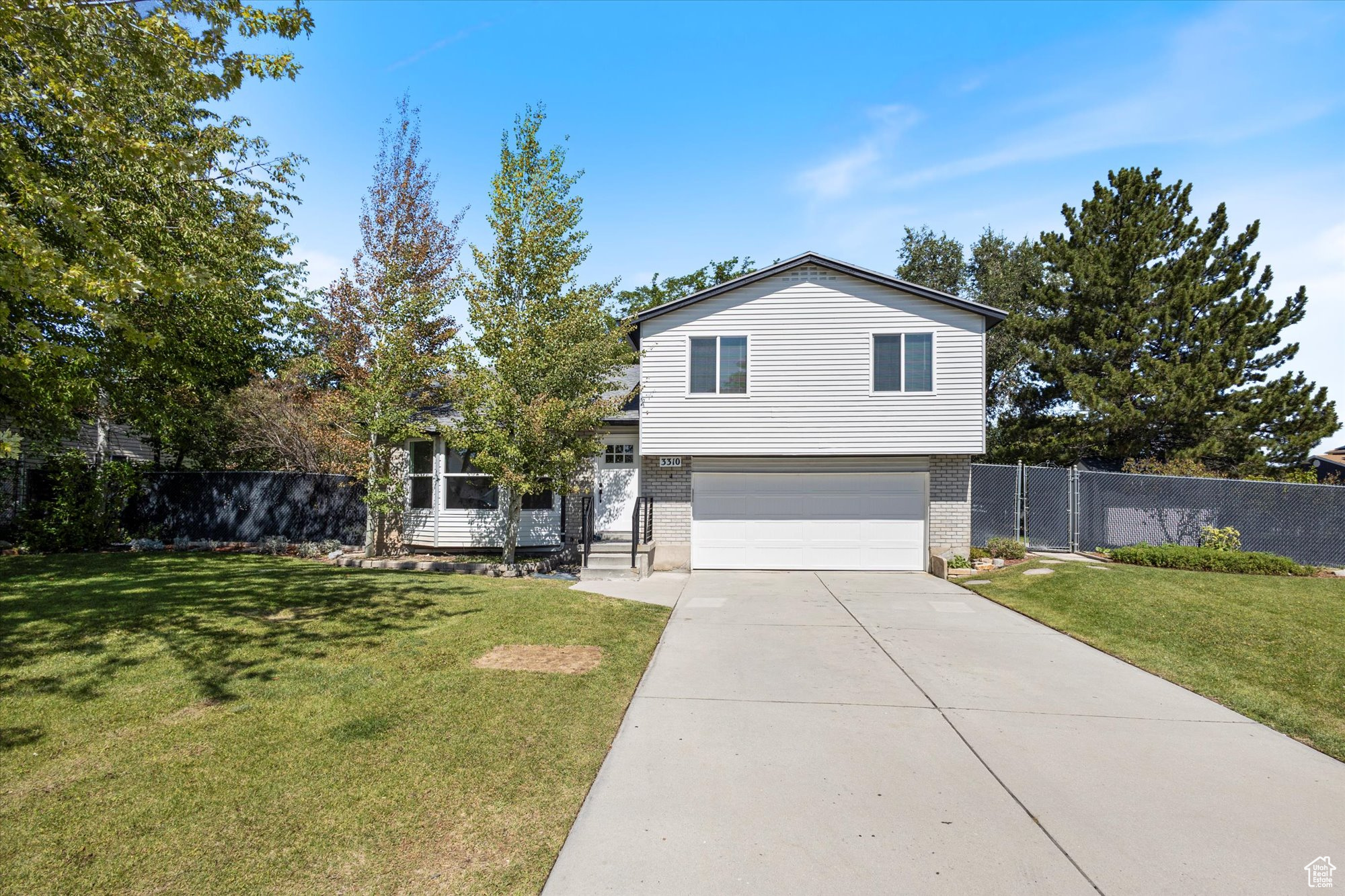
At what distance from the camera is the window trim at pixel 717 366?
12.8 meters

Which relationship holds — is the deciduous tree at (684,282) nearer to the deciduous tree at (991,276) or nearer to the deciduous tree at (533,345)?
the deciduous tree at (991,276)

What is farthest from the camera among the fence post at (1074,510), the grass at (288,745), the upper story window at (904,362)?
the fence post at (1074,510)

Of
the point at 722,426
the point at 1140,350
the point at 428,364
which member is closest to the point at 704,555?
the point at 722,426

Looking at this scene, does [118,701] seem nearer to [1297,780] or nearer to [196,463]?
[1297,780]

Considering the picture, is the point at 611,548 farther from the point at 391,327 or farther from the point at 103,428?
the point at 103,428

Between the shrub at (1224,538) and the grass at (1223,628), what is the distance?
199 centimetres

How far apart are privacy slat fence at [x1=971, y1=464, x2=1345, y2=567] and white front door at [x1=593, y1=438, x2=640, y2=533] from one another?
744 cm

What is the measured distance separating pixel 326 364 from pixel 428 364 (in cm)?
297

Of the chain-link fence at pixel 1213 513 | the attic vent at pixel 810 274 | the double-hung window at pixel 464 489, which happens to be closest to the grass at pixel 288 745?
the double-hung window at pixel 464 489

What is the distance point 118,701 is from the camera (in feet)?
14.8

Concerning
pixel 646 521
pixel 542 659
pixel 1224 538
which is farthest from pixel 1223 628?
pixel 646 521

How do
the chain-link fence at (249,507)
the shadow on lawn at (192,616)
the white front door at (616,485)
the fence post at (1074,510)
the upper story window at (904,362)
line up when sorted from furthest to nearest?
the chain-link fence at (249,507)
the fence post at (1074,510)
the white front door at (616,485)
the upper story window at (904,362)
the shadow on lawn at (192,616)

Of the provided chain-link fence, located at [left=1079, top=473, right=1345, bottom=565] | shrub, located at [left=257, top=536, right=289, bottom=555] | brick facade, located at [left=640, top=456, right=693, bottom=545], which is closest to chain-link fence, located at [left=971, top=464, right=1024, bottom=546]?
chain-link fence, located at [left=1079, top=473, right=1345, bottom=565]

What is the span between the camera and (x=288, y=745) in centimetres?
396
